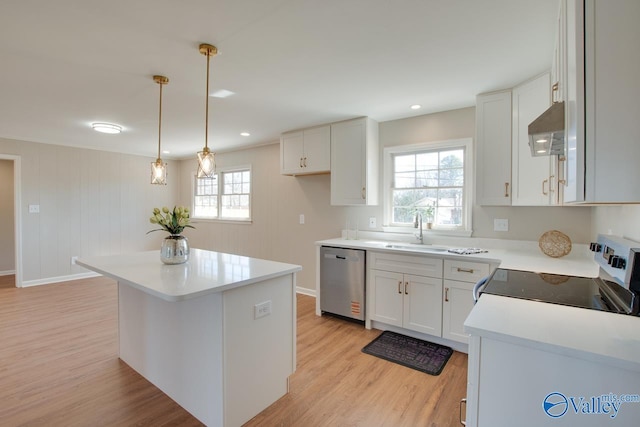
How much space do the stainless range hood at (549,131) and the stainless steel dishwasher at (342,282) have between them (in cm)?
196

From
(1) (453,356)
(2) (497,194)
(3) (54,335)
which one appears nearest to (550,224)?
(2) (497,194)

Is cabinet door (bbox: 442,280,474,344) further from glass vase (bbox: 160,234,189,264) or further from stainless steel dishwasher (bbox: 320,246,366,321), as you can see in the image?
glass vase (bbox: 160,234,189,264)

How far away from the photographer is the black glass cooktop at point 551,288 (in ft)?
4.48

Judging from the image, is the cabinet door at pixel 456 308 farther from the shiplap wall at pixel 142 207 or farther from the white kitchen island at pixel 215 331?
the white kitchen island at pixel 215 331

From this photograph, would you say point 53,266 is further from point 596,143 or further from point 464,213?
point 596,143

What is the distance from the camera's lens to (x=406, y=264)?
2.91 m

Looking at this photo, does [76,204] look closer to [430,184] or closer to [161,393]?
[161,393]

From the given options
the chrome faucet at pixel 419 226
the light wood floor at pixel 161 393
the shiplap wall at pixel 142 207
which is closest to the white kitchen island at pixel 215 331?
the light wood floor at pixel 161 393

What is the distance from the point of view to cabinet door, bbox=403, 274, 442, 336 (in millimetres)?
2744

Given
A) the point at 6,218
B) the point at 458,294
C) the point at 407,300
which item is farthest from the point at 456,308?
the point at 6,218

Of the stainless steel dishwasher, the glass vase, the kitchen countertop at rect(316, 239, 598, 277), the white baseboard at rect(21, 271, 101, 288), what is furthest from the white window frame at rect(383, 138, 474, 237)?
the white baseboard at rect(21, 271, 101, 288)

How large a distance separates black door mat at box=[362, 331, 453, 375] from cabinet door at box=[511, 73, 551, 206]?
4.85ft

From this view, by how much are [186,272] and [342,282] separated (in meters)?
1.85

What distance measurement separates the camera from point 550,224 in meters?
2.70
